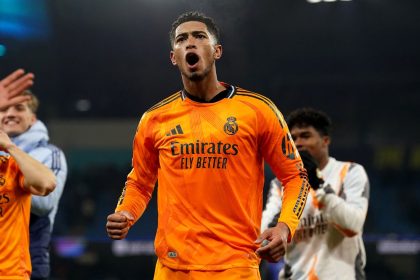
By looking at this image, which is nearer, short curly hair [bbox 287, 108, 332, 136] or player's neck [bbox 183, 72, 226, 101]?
player's neck [bbox 183, 72, 226, 101]

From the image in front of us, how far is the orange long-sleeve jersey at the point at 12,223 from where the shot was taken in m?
3.13

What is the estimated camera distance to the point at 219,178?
278 centimetres

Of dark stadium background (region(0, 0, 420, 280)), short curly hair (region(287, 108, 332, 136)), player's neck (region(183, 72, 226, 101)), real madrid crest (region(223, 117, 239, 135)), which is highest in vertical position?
dark stadium background (region(0, 0, 420, 280))

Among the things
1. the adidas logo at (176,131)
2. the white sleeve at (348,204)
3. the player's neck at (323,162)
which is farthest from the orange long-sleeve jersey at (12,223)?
the player's neck at (323,162)

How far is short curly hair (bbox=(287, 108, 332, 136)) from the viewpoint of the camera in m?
4.03

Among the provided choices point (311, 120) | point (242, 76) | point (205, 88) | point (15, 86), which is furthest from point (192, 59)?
point (242, 76)

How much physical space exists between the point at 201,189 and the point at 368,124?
544 inches

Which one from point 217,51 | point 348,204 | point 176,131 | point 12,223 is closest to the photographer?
point 176,131

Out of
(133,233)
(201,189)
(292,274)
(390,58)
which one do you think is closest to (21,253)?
(201,189)

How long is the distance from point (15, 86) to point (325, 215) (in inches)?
67.1

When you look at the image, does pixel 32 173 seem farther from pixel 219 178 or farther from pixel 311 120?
pixel 311 120

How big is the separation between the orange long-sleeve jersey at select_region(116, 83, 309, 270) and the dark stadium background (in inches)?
423

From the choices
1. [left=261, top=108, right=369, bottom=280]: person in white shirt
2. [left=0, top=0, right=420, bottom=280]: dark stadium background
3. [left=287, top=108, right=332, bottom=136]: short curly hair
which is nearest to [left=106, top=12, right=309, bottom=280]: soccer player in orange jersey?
[left=261, top=108, right=369, bottom=280]: person in white shirt

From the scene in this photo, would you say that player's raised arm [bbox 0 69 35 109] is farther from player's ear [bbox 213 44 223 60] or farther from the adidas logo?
player's ear [bbox 213 44 223 60]
